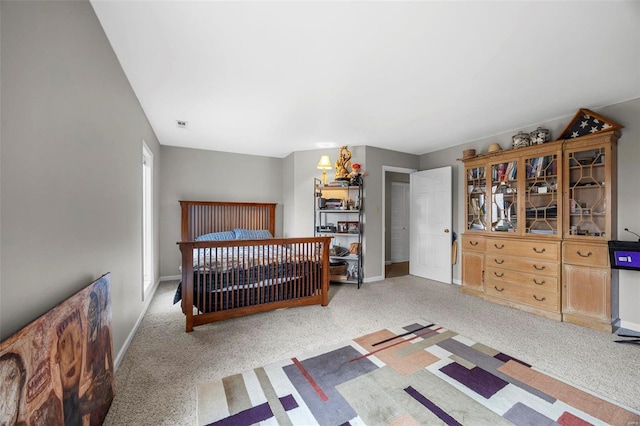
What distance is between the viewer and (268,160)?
5516mm

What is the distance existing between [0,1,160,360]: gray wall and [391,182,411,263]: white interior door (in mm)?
5510

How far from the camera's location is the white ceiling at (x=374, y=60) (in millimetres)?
1581

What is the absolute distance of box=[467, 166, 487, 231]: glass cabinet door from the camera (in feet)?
12.8

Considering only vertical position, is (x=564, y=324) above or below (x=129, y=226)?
below

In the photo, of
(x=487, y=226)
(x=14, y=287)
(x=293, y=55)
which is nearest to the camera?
(x=14, y=287)

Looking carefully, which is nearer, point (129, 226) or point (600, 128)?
point (129, 226)

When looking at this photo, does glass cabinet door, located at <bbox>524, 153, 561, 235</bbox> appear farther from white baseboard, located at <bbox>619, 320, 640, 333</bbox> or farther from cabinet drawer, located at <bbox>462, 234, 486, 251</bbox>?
white baseboard, located at <bbox>619, 320, 640, 333</bbox>

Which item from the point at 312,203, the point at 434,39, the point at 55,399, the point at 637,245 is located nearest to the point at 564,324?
the point at 637,245

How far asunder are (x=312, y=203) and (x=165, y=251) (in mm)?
2821

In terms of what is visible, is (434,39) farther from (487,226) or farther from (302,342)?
(487,226)

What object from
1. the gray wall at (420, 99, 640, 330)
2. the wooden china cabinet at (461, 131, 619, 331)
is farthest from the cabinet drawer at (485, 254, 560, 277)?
the gray wall at (420, 99, 640, 330)

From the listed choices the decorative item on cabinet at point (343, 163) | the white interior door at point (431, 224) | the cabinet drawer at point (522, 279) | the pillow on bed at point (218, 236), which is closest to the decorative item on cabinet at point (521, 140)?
the white interior door at point (431, 224)

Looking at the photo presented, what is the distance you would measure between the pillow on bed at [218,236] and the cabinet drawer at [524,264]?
4152mm

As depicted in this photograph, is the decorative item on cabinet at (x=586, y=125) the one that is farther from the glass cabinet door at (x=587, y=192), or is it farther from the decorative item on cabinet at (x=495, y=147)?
the decorative item on cabinet at (x=495, y=147)
